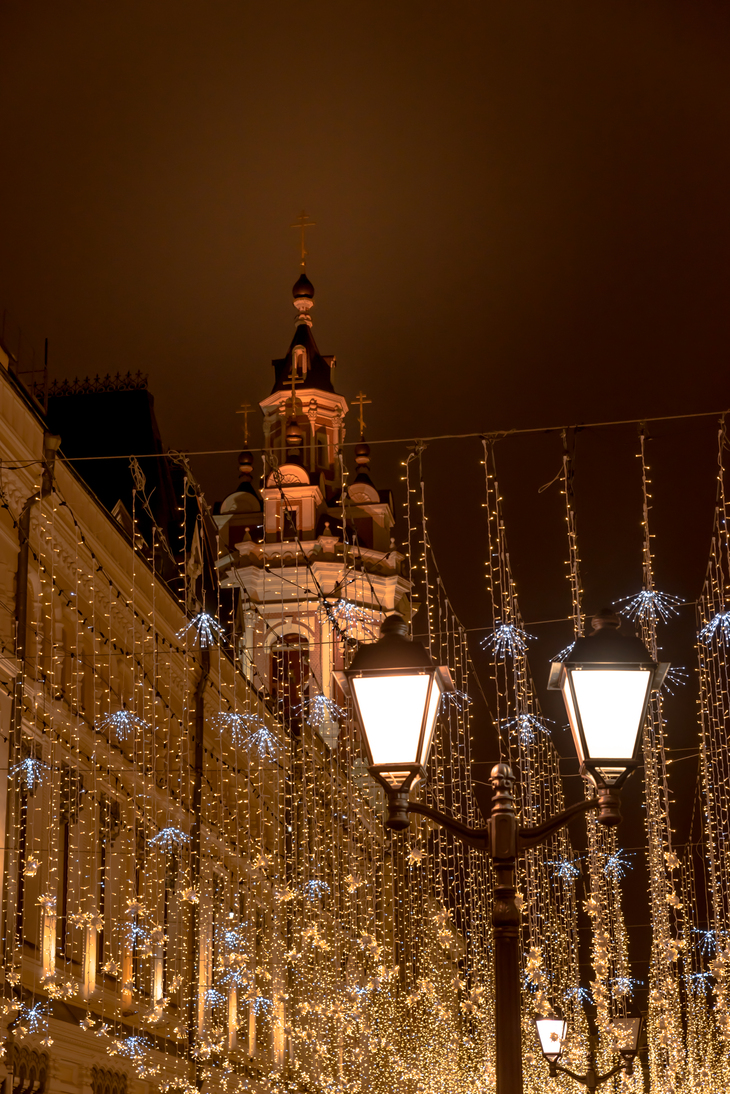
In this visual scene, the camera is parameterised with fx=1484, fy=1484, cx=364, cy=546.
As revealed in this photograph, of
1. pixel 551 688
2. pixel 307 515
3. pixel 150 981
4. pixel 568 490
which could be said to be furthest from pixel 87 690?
pixel 307 515

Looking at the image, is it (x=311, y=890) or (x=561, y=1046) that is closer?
(x=561, y=1046)

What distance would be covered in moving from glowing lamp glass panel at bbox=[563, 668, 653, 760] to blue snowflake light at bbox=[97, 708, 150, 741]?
60.5 ft

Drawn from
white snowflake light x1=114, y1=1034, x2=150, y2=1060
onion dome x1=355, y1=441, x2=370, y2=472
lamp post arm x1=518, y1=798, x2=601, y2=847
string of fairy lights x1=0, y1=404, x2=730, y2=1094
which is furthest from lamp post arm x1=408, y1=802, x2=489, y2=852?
onion dome x1=355, y1=441, x2=370, y2=472

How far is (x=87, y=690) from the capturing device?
22.8m

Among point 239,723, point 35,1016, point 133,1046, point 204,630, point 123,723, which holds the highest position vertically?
point 204,630

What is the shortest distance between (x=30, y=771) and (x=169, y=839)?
516cm

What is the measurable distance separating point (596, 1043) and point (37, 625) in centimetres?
4878

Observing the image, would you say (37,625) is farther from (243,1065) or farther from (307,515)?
(307,515)

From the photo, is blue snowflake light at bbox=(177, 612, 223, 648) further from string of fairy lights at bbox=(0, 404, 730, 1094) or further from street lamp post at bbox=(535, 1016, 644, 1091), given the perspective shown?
street lamp post at bbox=(535, 1016, 644, 1091)

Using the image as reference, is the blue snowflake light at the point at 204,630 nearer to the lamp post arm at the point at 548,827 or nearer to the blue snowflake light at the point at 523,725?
the blue snowflake light at the point at 523,725

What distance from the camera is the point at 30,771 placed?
63.3ft

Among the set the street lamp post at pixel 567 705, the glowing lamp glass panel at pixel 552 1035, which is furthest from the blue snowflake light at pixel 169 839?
the street lamp post at pixel 567 705

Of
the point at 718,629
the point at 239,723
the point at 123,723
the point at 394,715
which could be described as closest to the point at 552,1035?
the point at 718,629

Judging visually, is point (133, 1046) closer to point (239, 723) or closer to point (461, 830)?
point (239, 723)
